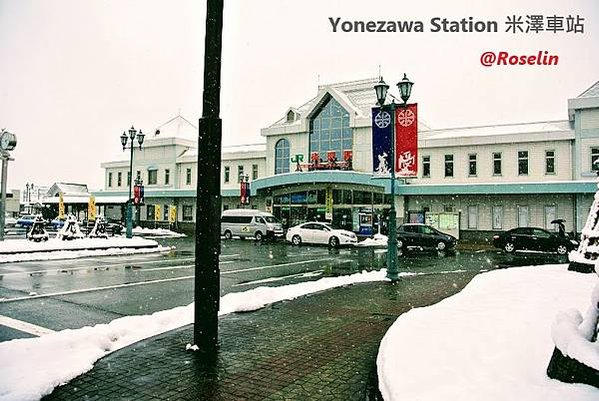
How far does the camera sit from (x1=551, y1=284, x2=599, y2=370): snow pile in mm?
3202

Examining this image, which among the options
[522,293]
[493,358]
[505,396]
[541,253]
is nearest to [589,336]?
[505,396]

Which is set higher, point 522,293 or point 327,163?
point 327,163

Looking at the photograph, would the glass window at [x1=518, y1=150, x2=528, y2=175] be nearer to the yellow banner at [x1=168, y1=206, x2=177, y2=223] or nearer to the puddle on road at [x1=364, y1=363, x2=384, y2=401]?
the yellow banner at [x1=168, y1=206, x2=177, y2=223]

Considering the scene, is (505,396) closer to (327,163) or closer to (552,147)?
(552,147)

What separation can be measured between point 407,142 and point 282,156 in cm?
2927

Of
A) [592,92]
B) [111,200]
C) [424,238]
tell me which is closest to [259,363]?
[424,238]

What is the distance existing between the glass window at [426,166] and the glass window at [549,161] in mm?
7759

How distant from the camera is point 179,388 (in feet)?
15.2

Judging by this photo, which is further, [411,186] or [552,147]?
[411,186]

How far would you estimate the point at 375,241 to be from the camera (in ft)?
105

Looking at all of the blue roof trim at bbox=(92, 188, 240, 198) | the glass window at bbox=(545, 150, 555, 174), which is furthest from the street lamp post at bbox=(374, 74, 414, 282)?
the blue roof trim at bbox=(92, 188, 240, 198)

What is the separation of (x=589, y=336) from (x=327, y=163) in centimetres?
3485

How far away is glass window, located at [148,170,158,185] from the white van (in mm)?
16476

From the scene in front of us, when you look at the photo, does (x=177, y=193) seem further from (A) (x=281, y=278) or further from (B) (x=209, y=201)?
(B) (x=209, y=201)
